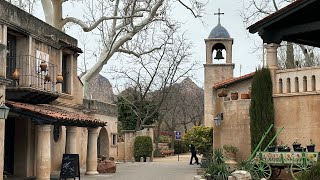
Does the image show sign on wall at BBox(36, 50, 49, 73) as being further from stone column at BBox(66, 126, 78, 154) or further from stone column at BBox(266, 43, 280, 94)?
stone column at BBox(266, 43, 280, 94)

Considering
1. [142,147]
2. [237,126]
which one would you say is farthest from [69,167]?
[142,147]

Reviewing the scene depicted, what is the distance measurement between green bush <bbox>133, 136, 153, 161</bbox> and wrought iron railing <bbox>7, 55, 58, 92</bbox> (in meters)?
18.9

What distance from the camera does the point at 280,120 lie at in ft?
58.5

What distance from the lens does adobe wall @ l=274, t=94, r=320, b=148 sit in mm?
16812

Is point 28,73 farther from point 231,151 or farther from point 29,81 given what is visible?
point 231,151

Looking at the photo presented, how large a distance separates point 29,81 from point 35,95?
0.86 m

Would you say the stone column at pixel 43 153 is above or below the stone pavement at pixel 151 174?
above

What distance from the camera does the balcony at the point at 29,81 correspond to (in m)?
19.3

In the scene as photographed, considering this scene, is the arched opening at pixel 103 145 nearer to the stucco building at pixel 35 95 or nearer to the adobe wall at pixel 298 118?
the stucco building at pixel 35 95

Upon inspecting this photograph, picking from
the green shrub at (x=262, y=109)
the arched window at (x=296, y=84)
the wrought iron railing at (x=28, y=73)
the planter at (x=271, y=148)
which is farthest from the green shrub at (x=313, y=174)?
the wrought iron railing at (x=28, y=73)

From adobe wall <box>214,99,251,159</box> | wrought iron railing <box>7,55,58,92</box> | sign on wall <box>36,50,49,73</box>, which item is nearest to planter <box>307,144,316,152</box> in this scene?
adobe wall <box>214,99,251,159</box>

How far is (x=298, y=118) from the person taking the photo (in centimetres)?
1730

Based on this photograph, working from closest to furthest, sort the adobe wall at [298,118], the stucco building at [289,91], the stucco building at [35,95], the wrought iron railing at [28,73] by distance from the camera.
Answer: the stucco building at [289,91] → the adobe wall at [298,118] → the stucco building at [35,95] → the wrought iron railing at [28,73]

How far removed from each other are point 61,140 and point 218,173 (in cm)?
1168
